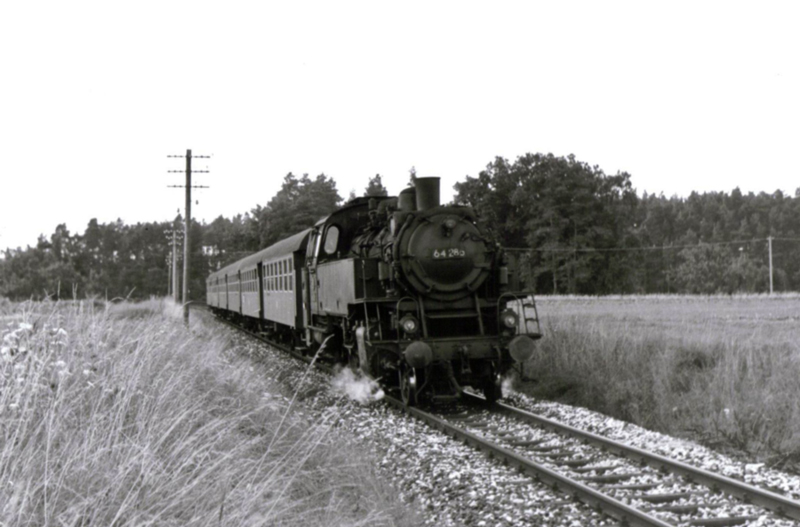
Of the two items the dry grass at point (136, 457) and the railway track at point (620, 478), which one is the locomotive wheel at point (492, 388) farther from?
the dry grass at point (136, 457)

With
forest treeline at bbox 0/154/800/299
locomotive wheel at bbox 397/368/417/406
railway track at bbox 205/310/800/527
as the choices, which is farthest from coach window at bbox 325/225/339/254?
forest treeline at bbox 0/154/800/299

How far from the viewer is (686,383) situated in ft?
30.9

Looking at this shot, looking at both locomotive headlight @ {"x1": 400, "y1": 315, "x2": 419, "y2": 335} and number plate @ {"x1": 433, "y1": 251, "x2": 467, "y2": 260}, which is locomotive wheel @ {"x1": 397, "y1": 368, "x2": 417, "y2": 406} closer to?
locomotive headlight @ {"x1": 400, "y1": 315, "x2": 419, "y2": 335}

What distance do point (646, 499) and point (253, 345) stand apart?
49.7 ft

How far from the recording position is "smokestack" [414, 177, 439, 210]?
982cm

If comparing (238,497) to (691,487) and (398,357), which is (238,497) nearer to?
(691,487)

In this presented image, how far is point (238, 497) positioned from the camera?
369 cm

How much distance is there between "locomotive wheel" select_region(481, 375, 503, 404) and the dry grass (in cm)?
337

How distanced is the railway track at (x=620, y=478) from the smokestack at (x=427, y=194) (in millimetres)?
2912

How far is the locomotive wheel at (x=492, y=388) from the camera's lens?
9.56 meters

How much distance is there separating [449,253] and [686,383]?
11.3 ft

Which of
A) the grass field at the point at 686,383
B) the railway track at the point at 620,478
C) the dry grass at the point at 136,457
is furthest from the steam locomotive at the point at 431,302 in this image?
the dry grass at the point at 136,457

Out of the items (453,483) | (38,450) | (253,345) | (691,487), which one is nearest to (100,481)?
(38,450)

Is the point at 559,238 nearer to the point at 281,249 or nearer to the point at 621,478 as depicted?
the point at 281,249
